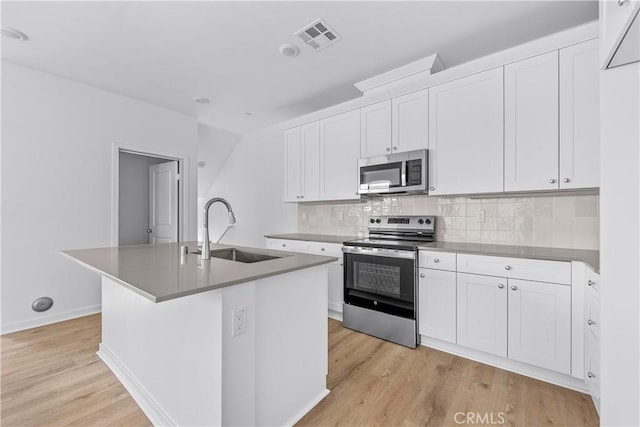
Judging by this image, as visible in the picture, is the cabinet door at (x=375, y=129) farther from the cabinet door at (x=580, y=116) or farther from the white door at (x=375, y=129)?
the cabinet door at (x=580, y=116)

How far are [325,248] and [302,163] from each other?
1.20 meters

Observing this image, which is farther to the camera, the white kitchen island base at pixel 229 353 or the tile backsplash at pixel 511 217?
the tile backsplash at pixel 511 217

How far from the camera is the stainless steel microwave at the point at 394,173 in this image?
2732 mm

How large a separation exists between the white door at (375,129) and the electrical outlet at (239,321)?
225cm

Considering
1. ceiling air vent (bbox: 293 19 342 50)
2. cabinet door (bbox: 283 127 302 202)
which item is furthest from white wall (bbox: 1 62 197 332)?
ceiling air vent (bbox: 293 19 342 50)

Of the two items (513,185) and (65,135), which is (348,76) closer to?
(513,185)

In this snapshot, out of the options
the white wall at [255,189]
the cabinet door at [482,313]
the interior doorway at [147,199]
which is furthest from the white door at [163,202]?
the cabinet door at [482,313]

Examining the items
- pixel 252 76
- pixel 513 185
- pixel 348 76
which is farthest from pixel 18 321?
pixel 513 185

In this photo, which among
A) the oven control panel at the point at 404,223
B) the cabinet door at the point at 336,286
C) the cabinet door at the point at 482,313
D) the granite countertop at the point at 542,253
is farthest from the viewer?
the cabinet door at the point at 336,286

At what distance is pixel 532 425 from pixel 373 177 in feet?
7.20

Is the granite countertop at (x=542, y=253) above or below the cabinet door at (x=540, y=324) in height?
above

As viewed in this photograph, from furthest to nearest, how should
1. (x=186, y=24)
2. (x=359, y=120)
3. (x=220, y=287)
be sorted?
(x=359, y=120), (x=186, y=24), (x=220, y=287)

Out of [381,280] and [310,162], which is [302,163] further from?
[381,280]

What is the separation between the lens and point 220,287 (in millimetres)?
1177
